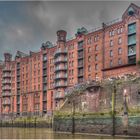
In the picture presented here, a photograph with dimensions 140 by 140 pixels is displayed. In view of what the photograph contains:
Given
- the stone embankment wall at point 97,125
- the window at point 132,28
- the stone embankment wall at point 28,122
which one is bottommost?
the stone embankment wall at point 28,122

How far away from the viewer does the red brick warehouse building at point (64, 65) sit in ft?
321

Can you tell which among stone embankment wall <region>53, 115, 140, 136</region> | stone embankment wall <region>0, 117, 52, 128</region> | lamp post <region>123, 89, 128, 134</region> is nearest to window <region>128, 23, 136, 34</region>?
stone embankment wall <region>53, 115, 140, 136</region>

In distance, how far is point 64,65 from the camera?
402ft

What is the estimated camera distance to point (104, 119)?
6531 cm

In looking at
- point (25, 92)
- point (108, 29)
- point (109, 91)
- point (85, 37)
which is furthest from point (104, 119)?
point (25, 92)

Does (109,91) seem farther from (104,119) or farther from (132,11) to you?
(132,11)

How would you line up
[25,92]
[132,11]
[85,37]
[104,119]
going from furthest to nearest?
1. [25,92]
2. [85,37]
3. [132,11]
4. [104,119]

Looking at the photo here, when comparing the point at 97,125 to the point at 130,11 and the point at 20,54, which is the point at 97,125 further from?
the point at 20,54

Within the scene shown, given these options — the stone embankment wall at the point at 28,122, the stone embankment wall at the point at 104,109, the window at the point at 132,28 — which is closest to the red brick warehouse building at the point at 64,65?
the window at the point at 132,28

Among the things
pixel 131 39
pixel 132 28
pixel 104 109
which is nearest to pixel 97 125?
pixel 104 109

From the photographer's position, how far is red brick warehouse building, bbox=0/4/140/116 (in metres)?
97.8

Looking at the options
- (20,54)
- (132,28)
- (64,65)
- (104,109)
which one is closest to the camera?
(104,109)

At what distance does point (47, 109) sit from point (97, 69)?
31192 mm

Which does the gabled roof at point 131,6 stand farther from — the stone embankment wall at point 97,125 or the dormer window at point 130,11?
the stone embankment wall at point 97,125
